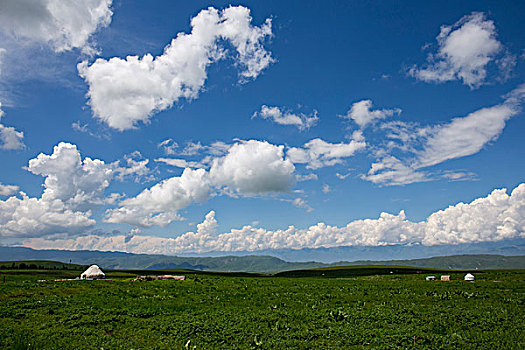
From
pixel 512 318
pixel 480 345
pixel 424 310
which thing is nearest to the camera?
pixel 480 345

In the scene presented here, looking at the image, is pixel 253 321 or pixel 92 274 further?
pixel 92 274

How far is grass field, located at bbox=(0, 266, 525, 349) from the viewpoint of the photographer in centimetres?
1727

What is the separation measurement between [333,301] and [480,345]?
48.1ft

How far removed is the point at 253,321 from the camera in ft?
71.8

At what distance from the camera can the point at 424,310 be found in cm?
2417

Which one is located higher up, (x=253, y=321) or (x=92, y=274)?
(x=253, y=321)

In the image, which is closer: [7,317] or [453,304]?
[7,317]

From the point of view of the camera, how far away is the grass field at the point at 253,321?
17.3m

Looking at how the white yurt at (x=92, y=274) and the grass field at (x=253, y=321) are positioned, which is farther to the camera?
the white yurt at (x=92, y=274)

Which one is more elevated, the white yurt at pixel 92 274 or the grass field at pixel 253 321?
the grass field at pixel 253 321

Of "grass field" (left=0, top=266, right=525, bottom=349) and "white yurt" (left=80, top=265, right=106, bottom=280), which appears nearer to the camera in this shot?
"grass field" (left=0, top=266, right=525, bottom=349)

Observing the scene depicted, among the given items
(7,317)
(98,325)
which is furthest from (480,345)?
(7,317)

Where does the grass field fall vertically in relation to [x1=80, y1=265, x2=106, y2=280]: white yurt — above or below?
above

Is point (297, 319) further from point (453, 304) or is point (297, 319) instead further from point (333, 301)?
point (453, 304)
